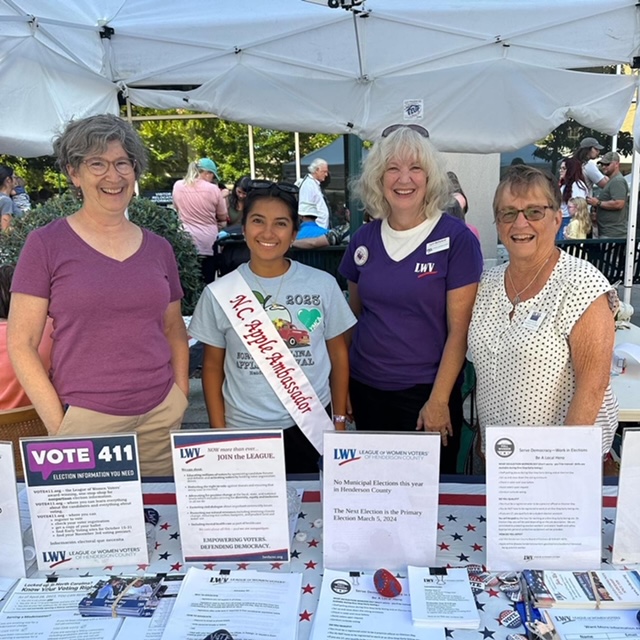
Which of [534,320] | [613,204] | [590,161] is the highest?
[590,161]

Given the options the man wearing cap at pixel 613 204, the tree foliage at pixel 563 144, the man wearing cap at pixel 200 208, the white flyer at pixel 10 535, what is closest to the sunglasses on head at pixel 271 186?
the white flyer at pixel 10 535

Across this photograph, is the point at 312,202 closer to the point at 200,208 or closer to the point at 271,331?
the point at 200,208

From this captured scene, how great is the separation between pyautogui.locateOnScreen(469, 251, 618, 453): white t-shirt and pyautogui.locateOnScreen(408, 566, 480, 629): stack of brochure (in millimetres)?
531

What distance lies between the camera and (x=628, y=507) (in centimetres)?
123

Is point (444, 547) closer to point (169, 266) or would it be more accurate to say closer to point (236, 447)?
point (236, 447)

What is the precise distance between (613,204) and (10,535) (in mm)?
7268

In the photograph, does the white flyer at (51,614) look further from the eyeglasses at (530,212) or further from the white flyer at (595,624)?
the eyeglasses at (530,212)

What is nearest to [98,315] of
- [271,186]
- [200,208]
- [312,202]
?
[271,186]

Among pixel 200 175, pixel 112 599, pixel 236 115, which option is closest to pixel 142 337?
pixel 112 599

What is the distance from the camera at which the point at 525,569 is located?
123 centimetres

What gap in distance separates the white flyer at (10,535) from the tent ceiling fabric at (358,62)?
2.12m

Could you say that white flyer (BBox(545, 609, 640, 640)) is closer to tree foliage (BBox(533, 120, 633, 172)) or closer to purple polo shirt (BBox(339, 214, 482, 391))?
purple polo shirt (BBox(339, 214, 482, 391))

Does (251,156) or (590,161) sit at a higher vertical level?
(251,156)

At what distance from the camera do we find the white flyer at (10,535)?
125 centimetres
